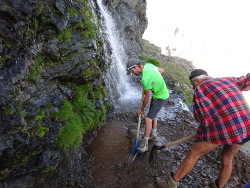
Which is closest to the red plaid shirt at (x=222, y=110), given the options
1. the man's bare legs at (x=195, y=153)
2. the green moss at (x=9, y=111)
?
the man's bare legs at (x=195, y=153)

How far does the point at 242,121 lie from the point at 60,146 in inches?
149

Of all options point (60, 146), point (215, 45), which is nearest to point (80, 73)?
point (60, 146)

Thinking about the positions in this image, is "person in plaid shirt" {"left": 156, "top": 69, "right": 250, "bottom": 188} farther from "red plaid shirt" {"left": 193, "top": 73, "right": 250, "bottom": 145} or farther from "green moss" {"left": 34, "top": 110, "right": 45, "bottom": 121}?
"green moss" {"left": 34, "top": 110, "right": 45, "bottom": 121}

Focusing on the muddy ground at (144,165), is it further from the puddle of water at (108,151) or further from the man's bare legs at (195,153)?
the man's bare legs at (195,153)

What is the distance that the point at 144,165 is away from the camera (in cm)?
489

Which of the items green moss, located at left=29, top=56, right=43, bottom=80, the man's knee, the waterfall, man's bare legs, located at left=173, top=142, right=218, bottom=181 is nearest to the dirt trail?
man's bare legs, located at left=173, top=142, right=218, bottom=181

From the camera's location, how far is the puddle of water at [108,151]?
4.55 m

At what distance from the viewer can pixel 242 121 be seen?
3008 millimetres

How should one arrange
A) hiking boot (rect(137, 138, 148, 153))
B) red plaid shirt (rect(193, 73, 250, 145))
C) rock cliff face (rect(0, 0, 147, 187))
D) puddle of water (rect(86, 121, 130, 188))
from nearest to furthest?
red plaid shirt (rect(193, 73, 250, 145))
rock cliff face (rect(0, 0, 147, 187))
puddle of water (rect(86, 121, 130, 188))
hiking boot (rect(137, 138, 148, 153))

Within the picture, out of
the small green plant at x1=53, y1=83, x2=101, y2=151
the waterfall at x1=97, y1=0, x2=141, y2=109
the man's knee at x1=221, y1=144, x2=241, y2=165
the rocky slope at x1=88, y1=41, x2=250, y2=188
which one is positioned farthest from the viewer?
the waterfall at x1=97, y1=0, x2=141, y2=109

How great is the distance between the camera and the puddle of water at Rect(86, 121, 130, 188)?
14.9 ft

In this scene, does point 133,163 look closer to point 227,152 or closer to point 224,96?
point 227,152

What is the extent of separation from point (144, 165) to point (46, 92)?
3.31 meters

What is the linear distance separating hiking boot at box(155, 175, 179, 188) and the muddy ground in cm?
18
